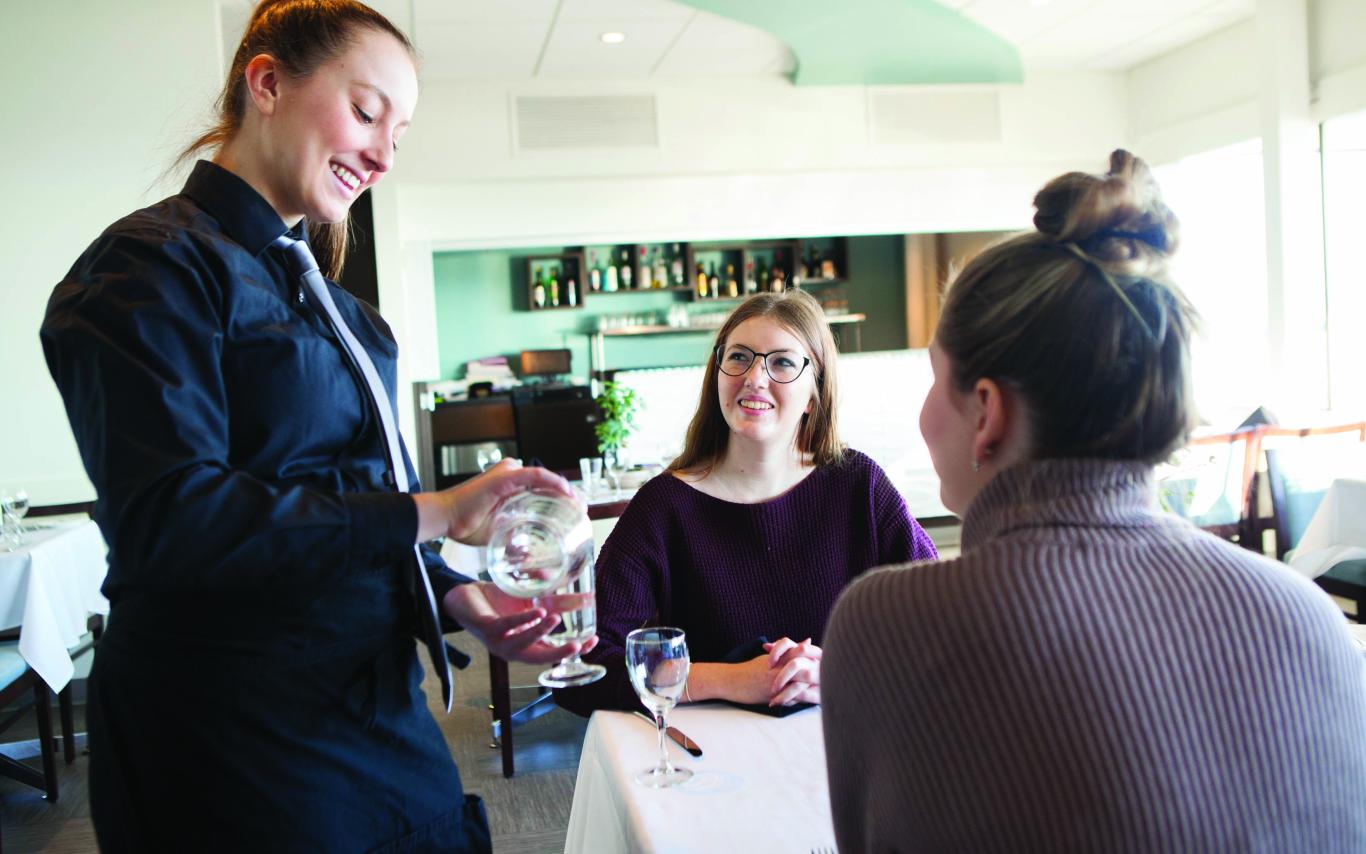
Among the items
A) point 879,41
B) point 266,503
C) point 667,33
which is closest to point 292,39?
point 266,503

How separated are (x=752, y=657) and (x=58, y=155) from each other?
14.0ft

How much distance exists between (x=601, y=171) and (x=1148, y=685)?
644cm

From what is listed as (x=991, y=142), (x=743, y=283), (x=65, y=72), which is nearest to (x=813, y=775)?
(x=65, y=72)

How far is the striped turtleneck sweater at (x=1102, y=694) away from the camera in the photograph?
2.59ft

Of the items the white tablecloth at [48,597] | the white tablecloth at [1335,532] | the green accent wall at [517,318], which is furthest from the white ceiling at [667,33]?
the white tablecloth at [1335,532]

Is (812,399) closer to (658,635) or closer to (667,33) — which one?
(658,635)

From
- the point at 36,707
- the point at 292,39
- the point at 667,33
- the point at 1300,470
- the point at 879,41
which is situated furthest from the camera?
the point at 879,41

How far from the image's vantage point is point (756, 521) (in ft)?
6.43

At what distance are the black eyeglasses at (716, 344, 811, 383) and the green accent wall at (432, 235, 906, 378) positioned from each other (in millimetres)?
6719

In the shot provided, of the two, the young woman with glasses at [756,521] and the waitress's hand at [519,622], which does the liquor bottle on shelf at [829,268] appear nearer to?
the young woman with glasses at [756,521]

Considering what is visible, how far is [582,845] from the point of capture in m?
1.50

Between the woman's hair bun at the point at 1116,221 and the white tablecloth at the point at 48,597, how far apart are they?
305 cm

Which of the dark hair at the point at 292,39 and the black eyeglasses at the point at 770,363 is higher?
the dark hair at the point at 292,39

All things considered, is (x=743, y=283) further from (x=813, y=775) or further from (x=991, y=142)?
(x=813, y=775)
